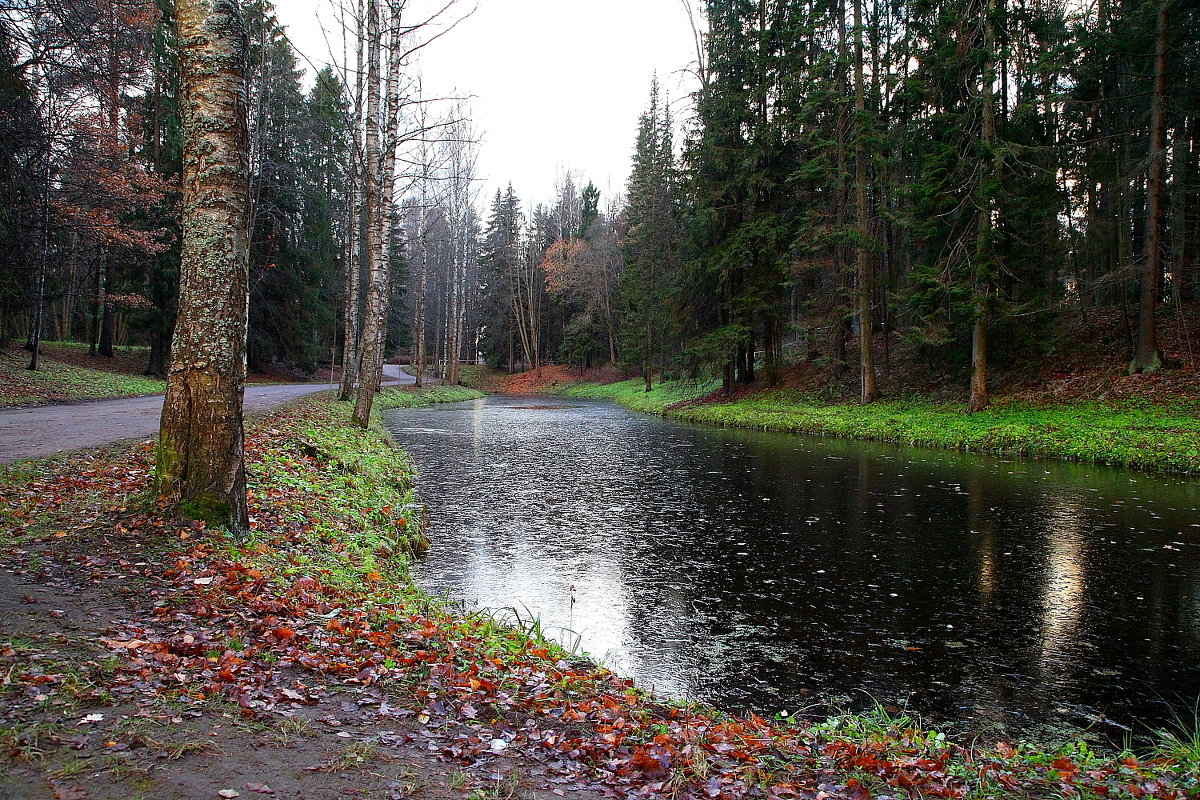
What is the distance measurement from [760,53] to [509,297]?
33.8 meters

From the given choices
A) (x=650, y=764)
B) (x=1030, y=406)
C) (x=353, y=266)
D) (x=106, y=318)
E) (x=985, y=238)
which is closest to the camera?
(x=650, y=764)

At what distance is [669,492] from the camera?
1154 centimetres

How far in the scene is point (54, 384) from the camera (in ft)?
59.2

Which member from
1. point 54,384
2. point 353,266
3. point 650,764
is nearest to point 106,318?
point 54,384

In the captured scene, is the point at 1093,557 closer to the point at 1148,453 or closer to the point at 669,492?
the point at 669,492

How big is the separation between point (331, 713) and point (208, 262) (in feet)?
13.0

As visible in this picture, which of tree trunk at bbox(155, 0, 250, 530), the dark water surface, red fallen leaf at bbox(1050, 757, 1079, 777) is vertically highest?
tree trunk at bbox(155, 0, 250, 530)

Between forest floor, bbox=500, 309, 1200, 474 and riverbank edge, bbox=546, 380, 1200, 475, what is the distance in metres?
0.02

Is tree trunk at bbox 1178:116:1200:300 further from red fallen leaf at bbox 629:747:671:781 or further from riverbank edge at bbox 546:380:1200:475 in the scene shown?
red fallen leaf at bbox 629:747:671:781

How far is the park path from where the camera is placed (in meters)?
8.59

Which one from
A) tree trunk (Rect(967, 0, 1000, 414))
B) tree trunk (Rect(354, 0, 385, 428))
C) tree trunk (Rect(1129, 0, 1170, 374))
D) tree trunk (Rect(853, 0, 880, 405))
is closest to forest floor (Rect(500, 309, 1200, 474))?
tree trunk (Rect(1129, 0, 1170, 374))

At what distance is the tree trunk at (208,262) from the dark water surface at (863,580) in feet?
8.89

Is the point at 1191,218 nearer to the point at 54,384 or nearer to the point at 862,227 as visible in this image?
the point at 862,227

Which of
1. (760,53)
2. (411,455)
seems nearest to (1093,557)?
(411,455)
